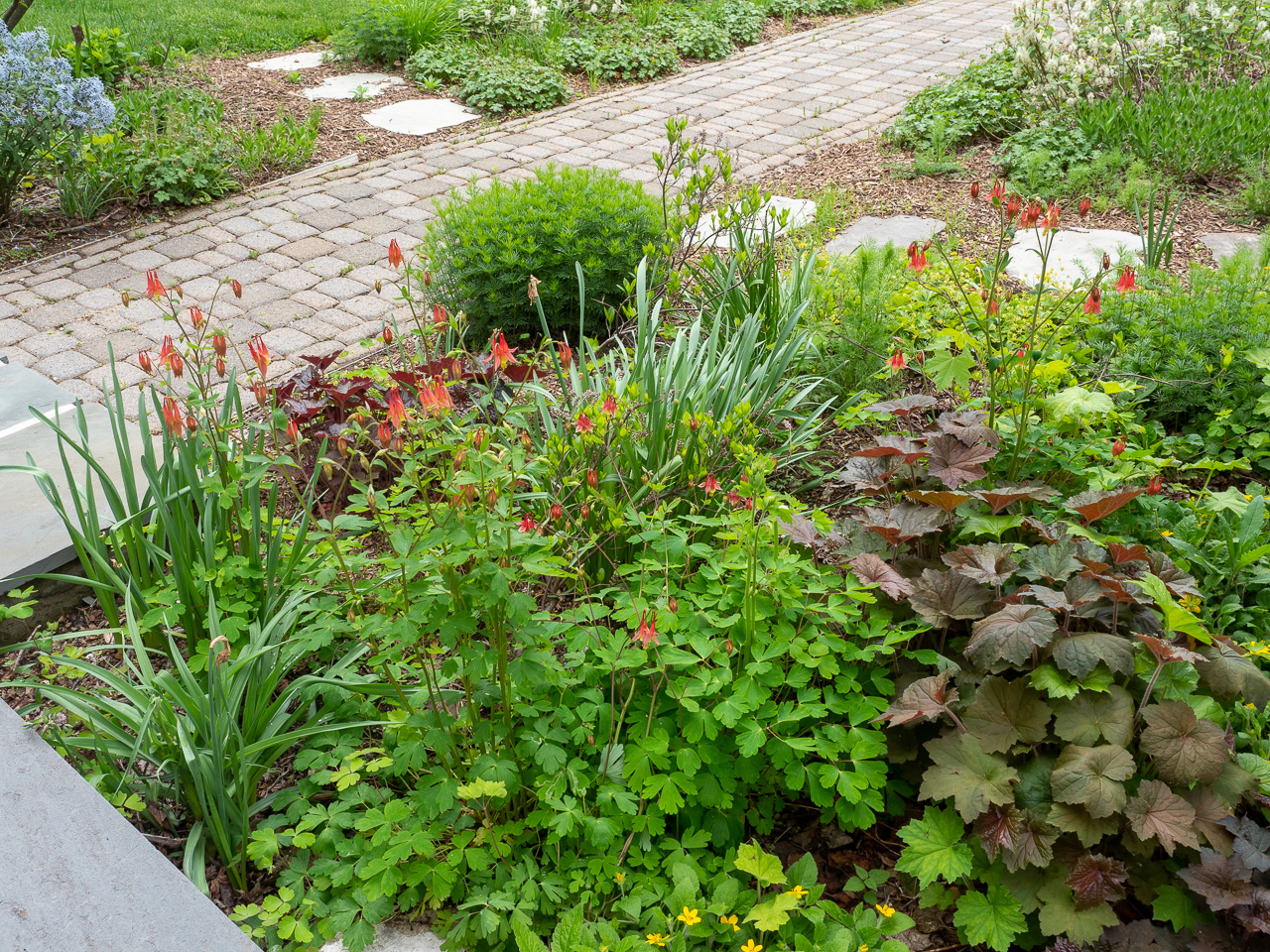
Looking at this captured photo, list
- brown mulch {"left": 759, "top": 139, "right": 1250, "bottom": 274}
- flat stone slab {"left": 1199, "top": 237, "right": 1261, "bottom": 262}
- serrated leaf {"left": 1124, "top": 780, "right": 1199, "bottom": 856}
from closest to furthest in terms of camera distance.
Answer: serrated leaf {"left": 1124, "top": 780, "right": 1199, "bottom": 856}
flat stone slab {"left": 1199, "top": 237, "right": 1261, "bottom": 262}
brown mulch {"left": 759, "top": 139, "right": 1250, "bottom": 274}

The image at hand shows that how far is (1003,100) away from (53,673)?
6.85 metres

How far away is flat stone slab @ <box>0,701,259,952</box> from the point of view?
69.4 inches

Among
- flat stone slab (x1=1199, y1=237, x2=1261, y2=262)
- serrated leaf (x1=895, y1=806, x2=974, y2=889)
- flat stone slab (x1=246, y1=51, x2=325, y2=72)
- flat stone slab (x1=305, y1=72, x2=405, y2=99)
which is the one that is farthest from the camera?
flat stone slab (x1=246, y1=51, x2=325, y2=72)

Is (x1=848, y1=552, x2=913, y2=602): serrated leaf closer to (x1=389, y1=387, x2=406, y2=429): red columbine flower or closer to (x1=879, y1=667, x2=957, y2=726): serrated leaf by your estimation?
(x1=879, y1=667, x2=957, y2=726): serrated leaf

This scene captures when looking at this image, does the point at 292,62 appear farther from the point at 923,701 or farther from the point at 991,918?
the point at 991,918

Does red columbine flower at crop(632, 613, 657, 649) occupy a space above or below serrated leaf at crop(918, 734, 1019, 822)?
above

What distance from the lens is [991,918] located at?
1963mm

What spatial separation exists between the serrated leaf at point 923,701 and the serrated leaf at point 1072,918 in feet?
1.40

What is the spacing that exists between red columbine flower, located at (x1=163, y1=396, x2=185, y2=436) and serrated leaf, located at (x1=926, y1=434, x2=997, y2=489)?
1956mm

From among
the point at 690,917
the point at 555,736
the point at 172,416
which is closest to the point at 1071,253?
Answer: the point at 555,736

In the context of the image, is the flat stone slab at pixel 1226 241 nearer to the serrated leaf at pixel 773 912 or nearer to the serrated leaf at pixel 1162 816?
the serrated leaf at pixel 1162 816

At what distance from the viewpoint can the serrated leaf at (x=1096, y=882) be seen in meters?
1.91

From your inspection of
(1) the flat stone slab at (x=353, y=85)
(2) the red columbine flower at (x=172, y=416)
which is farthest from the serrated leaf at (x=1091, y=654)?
(1) the flat stone slab at (x=353, y=85)

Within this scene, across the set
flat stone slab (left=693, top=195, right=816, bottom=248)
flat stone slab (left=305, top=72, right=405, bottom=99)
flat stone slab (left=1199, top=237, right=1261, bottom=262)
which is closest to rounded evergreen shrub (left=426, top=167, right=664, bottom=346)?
flat stone slab (left=693, top=195, right=816, bottom=248)
